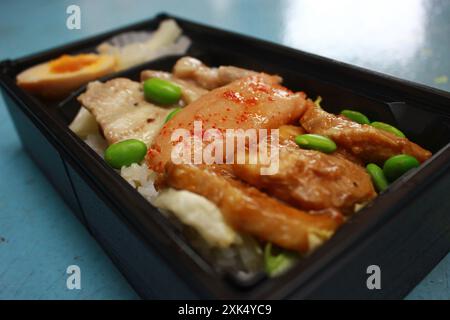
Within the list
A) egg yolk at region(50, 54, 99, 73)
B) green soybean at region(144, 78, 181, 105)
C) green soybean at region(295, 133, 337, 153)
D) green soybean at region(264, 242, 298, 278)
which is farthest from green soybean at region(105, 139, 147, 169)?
egg yolk at region(50, 54, 99, 73)

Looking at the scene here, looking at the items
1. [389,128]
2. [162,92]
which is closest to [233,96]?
[162,92]

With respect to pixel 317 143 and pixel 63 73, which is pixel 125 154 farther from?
pixel 63 73

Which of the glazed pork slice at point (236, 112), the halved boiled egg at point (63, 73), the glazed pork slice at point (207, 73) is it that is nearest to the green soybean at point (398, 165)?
the glazed pork slice at point (236, 112)

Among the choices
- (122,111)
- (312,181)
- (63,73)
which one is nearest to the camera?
(312,181)

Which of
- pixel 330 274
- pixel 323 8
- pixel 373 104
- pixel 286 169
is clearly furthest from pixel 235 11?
pixel 330 274

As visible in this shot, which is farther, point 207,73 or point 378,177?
point 207,73

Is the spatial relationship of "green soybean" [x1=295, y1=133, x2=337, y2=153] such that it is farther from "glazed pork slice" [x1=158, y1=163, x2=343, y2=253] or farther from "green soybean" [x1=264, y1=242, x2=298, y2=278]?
"green soybean" [x1=264, y1=242, x2=298, y2=278]

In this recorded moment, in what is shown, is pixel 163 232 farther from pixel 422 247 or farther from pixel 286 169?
pixel 422 247

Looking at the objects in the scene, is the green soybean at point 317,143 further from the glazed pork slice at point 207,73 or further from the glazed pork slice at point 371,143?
the glazed pork slice at point 207,73
